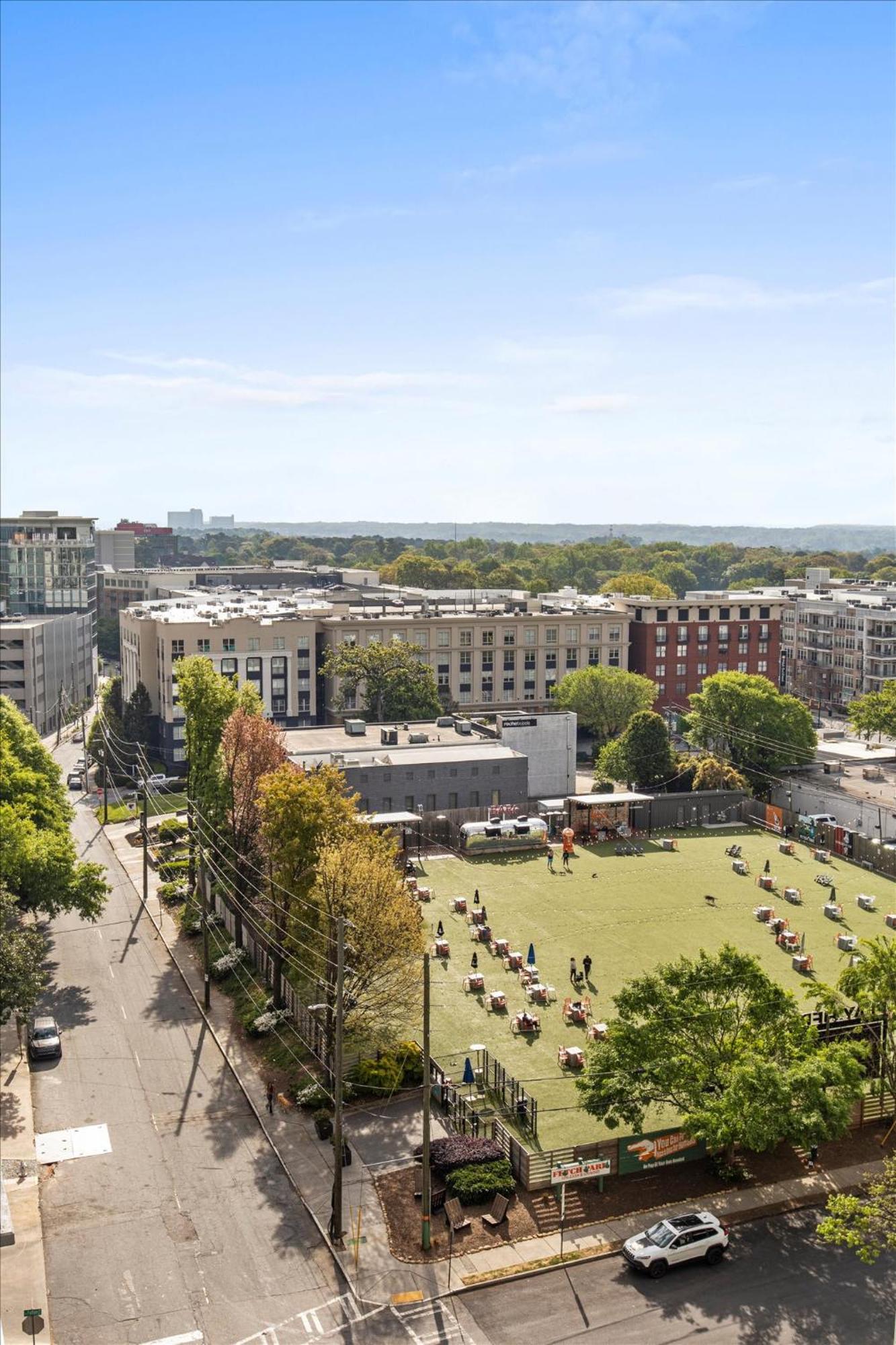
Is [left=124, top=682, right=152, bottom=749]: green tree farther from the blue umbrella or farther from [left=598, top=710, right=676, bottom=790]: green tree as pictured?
the blue umbrella

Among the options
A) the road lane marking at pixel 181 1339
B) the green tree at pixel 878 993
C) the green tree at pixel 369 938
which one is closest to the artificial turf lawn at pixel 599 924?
the green tree at pixel 369 938

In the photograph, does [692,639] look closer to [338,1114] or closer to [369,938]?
[369,938]

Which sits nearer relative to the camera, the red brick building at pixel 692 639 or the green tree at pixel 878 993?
the green tree at pixel 878 993

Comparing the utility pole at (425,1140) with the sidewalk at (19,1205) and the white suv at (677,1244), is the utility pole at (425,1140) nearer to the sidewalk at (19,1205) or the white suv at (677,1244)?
the white suv at (677,1244)

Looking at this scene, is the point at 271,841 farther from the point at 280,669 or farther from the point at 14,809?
the point at 280,669

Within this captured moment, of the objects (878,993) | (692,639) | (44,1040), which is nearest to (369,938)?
(44,1040)

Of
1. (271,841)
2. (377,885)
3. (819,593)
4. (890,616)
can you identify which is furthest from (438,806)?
(819,593)
